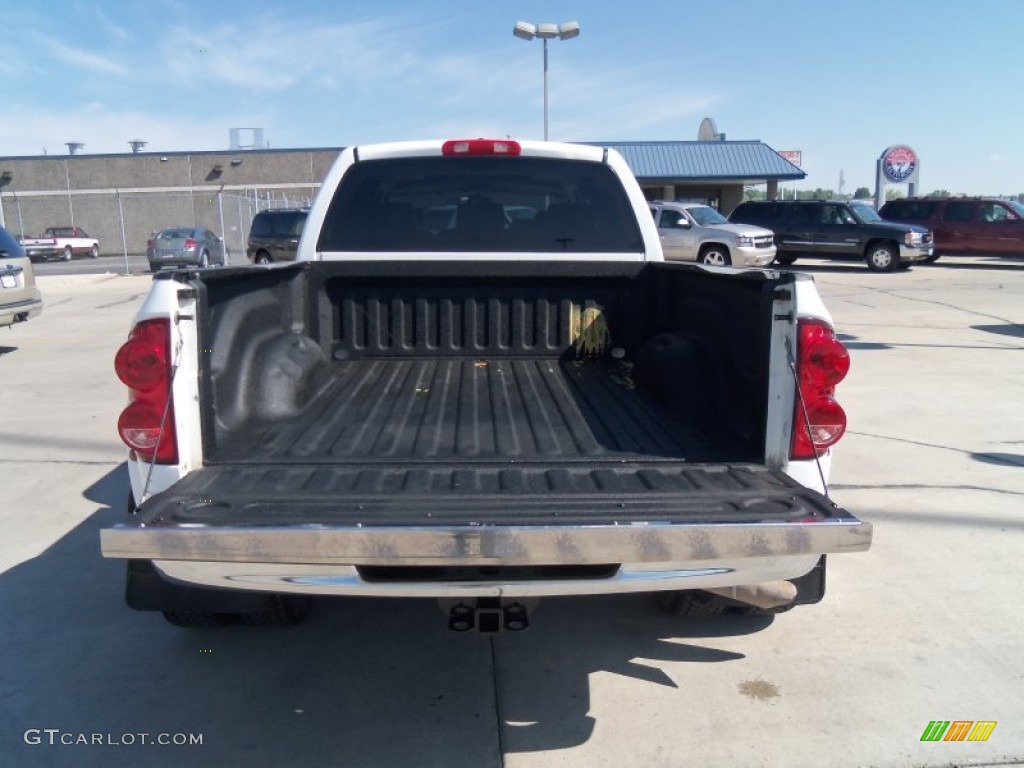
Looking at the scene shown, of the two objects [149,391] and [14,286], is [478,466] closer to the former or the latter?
[149,391]

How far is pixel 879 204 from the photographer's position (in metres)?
30.1

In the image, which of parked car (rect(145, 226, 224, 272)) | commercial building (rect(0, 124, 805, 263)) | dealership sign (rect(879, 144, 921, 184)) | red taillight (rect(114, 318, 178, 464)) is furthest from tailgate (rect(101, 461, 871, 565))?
commercial building (rect(0, 124, 805, 263))

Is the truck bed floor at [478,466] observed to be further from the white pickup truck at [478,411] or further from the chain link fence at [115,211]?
the chain link fence at [115,211]

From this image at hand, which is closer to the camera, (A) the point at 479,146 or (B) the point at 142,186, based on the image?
(A) the point at 479,146

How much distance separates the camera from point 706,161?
36.5m

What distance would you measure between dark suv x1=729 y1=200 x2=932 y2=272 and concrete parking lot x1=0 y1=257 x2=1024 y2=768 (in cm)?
1940

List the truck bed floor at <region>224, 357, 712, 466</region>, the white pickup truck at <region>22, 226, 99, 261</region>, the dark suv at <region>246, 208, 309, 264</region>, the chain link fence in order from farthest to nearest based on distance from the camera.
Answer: the chain link fence, the white pickup truck at <region>22, 226, 99, 261</region>, the dark suv at <region>246, 208, 309, 264</region>, the truck bed floor at <region>224, 357, 712, 466</region>

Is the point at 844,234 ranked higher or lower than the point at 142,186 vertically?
lower

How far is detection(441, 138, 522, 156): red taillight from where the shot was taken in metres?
4.36

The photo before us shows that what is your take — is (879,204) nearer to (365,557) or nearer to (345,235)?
(345,235)

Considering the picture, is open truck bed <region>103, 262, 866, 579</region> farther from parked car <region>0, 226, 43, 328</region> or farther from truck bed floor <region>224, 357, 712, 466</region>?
parked car <region>0, 226, 43, 328</region>

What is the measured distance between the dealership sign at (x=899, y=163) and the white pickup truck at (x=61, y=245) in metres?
34.9

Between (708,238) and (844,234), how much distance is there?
4747 mm

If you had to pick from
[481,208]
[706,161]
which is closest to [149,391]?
[481,208]
